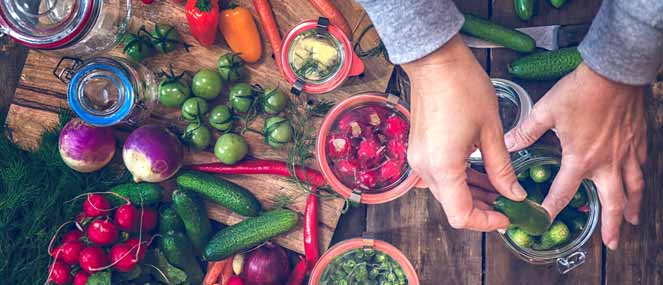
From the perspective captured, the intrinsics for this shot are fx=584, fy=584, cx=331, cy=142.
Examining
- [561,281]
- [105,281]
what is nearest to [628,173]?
[561,281]

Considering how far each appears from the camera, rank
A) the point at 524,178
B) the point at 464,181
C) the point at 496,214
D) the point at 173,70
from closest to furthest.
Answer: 1. the point at 464,181
2. the point at 496,214
3. the point at 524,178
4. the point at 173,70

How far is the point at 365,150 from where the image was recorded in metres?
1.26

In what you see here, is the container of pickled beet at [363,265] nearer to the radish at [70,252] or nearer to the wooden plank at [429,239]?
the wooden plank at [429,239]

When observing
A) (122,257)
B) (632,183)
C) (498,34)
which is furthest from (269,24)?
(632,183)

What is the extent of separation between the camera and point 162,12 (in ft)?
4.45

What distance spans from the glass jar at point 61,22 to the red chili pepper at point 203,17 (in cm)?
16

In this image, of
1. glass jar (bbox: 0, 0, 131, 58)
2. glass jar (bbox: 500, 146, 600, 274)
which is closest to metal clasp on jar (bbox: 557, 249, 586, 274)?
glass jar (bbox: 500, 146, 600, 274)

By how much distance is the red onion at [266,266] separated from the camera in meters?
1.33

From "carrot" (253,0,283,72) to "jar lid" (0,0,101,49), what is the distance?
34 cm

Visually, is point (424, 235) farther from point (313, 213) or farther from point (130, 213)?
point (130, 213)

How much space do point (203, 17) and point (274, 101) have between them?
24 cm

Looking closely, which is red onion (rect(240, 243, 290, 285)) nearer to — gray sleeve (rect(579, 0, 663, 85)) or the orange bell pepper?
the orange bell pepper

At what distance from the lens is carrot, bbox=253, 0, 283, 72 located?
1319mm

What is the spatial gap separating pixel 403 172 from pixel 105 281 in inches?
27.4
